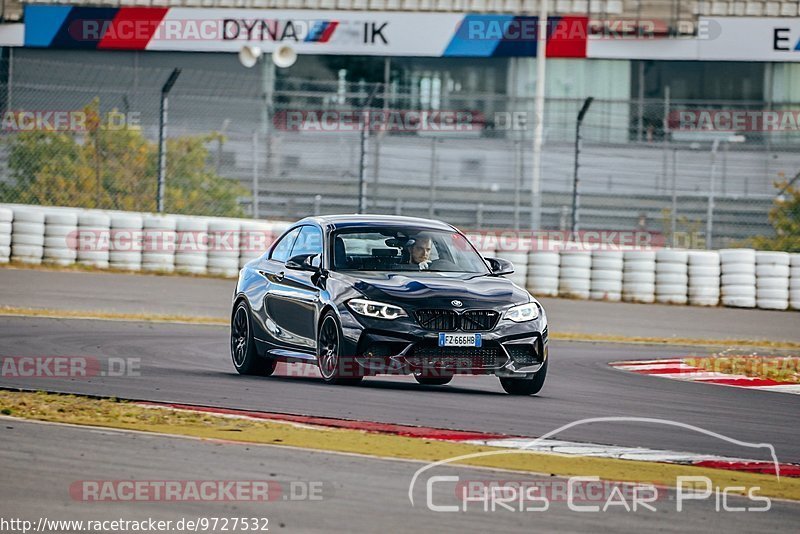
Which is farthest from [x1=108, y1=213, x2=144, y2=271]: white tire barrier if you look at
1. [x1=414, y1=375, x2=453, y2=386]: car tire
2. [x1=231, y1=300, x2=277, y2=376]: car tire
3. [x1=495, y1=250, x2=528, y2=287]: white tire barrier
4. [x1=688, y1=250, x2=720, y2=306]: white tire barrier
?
[x1=414, y1=375, x2=453, y2=386]: car tire

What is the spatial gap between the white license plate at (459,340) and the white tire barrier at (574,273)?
11.4 metres

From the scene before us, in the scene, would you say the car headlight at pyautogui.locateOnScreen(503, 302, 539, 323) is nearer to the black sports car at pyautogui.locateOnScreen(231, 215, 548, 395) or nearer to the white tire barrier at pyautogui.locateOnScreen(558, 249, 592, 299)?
the black sports car at pyautogui.locateOnScreen(231, 215, 548, 395)

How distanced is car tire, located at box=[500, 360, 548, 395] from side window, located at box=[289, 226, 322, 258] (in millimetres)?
1753

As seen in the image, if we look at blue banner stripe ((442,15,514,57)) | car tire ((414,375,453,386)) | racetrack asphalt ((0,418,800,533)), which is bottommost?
car tire ((414,375,453,386))

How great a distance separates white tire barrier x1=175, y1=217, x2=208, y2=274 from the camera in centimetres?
2162

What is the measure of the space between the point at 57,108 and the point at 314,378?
20020 millimetres

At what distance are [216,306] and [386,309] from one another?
893 cm

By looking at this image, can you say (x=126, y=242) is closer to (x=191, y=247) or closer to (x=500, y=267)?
(x=191, y=247)

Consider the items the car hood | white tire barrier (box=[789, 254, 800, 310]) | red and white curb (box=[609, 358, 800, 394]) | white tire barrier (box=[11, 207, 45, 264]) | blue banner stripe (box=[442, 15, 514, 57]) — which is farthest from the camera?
blue banner stripe (box=[442, 15, 514, 57])

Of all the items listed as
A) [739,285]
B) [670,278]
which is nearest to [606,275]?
[670,278]

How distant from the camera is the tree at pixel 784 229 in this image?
2488 cm

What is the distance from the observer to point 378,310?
34.0ft

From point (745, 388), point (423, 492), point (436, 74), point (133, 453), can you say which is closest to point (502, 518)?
point (423, 492)

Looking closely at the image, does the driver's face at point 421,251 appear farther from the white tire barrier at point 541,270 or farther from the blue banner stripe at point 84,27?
the blue banner stripe at point 84,27
